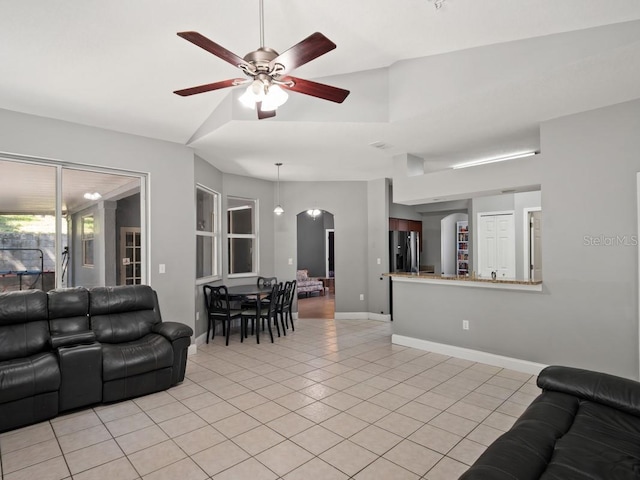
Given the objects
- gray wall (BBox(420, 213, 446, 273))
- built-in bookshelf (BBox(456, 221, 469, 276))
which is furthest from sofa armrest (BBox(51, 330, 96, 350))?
built-in bookshelf (BBox(456, 221, 469, 276))

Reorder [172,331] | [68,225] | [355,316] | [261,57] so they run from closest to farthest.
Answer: [261,57] → [172,331] → [68,225] → [355,316]

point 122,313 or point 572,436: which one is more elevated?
point 122,313

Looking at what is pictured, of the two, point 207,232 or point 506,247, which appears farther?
point 506,247

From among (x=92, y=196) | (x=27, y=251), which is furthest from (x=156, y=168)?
(x=27, y=251)

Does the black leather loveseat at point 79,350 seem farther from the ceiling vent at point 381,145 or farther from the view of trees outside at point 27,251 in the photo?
the ceiling vent at point 381,145

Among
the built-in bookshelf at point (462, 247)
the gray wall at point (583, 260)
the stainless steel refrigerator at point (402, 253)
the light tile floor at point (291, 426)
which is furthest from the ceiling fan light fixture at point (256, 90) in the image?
the built-in bookshelf at point (462, 247)

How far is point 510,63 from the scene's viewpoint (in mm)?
2945

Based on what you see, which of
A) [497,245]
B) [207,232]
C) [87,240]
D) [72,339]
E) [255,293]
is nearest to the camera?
[72,339]

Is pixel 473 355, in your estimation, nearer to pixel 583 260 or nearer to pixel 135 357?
pixel 583 260

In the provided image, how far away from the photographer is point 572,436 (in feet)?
5.74

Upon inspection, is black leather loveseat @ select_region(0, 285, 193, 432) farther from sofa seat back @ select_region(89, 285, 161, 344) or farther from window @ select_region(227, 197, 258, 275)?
window @ select_region(227, 197, 258, 275)

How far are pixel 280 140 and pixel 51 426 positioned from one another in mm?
3521

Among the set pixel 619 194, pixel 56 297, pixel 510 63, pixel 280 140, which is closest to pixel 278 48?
pixel 280 140

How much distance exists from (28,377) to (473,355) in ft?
14.5
